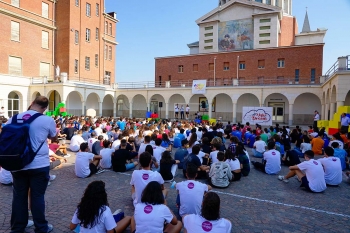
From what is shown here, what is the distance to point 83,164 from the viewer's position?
753cm

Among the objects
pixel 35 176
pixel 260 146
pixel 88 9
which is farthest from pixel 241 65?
pixel 35 176

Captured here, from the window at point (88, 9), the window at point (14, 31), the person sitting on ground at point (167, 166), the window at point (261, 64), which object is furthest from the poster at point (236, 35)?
the person sitting on ground at point (167, 166)

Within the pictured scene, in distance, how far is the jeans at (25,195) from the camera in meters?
3.77

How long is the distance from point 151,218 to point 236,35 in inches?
1882

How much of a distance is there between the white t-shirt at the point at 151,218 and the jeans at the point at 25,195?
1.66m

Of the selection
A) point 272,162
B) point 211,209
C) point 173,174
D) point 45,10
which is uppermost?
point 45,10

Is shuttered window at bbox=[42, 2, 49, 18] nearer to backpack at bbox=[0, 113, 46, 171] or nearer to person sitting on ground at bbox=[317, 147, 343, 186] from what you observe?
backpack at bbox=[0, 113, 46, 171]

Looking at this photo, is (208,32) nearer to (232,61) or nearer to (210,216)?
(232,61)

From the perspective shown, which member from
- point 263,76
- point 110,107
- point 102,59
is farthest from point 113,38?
point 263,76

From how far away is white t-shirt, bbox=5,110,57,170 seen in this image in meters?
3.70

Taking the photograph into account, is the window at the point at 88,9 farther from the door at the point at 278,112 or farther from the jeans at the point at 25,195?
the jeans at the point at 25,195

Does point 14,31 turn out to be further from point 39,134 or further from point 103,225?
point 103,225

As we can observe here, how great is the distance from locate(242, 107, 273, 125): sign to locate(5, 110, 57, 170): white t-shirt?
18.8 m

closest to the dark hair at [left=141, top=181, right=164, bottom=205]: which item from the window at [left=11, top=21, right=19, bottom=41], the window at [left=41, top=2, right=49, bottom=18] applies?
the window at [left=11, top=21, right=19, bottom=41]
